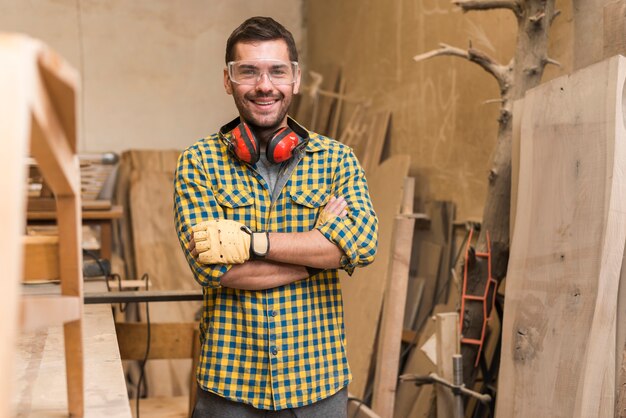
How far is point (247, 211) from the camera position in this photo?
2.16 meters

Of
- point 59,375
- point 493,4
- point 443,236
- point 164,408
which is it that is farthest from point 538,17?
point 164,408

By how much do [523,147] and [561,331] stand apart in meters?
0.64

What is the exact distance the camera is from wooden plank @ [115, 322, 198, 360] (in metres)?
3.44

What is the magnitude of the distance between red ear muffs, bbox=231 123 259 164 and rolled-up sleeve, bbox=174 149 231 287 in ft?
0.42

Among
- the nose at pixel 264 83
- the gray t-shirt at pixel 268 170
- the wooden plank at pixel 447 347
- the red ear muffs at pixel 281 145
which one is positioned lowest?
the wooden plank at pixel 447 347

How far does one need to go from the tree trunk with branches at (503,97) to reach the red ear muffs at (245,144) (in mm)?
1021

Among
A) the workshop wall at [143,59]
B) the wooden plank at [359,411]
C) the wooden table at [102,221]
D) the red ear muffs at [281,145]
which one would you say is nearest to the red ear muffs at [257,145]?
the red ear muffs at [281,145]

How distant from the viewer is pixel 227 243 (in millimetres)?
2027

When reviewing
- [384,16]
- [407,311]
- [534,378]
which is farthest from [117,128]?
[534,378]

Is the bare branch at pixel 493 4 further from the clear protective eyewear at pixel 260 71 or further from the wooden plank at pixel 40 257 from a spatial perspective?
the wooden plank at pixel 40 257

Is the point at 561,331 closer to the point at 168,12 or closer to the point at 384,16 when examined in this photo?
the point at 384,16

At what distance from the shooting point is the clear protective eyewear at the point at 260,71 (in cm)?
216

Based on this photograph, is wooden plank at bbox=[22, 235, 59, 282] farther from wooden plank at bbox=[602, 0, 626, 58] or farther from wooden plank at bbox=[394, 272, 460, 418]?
wooden plank at bbox=[394, 272, 460, 418]

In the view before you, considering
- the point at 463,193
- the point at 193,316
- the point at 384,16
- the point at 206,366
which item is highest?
the point at 384,16
